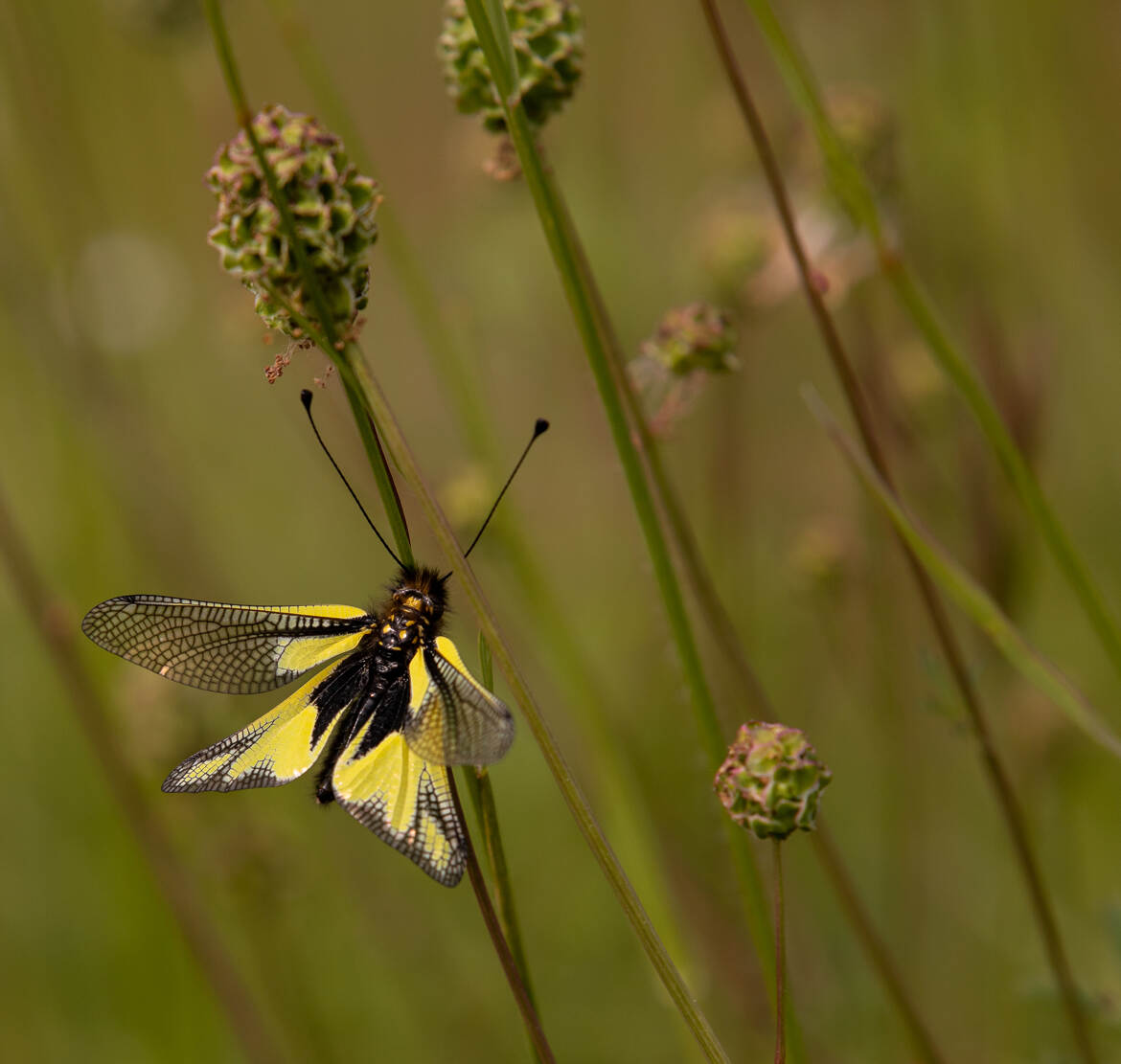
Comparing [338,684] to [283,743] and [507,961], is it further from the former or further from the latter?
[507,961]

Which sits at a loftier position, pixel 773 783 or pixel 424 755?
pixel 424 755

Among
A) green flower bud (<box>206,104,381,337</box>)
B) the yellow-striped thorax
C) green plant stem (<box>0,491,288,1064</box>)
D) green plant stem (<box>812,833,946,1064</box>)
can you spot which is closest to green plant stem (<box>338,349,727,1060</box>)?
green flower bud (<box>206,104,381,337</box>)

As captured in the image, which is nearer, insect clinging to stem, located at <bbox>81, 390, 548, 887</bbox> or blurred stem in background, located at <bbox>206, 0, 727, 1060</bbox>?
blurred stem in background, located at <bbox>206, 0, 727, 1060</bbox>

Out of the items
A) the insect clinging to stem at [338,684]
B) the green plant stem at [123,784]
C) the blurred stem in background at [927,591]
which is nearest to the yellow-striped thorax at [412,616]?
the insect clinging to stem at [338,684]

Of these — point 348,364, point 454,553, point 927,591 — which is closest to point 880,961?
point 927,591

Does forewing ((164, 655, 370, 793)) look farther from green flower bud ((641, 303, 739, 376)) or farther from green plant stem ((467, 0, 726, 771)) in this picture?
green flower bud ((641, 303, 739, 376))

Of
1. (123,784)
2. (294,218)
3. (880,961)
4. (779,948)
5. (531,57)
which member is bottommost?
(880,961)

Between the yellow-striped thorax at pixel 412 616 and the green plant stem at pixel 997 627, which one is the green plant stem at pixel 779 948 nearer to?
the green plant stem at pixel 997 627
